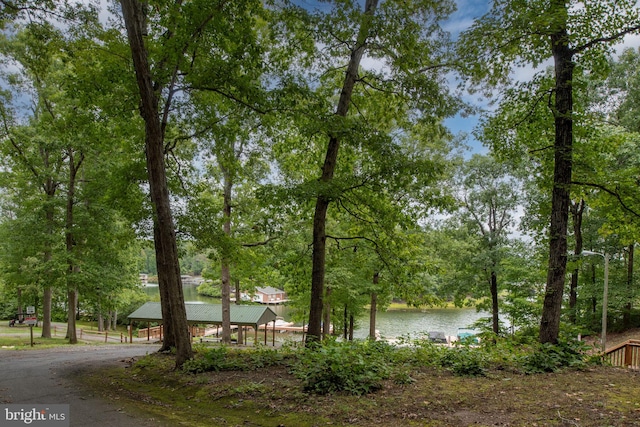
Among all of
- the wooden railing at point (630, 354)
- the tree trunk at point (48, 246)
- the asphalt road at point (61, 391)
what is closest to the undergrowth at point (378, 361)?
the asphalt road at point (61, 391)

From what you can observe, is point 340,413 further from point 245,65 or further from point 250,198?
point 250,198

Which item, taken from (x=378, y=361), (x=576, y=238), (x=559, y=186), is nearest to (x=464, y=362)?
(x=378, y=361)

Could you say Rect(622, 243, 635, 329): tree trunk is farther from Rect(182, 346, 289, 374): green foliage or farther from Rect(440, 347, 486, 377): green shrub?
Rect(182, 346, 289, 374): green foliage

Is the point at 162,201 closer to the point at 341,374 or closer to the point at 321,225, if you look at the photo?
the point at 321,225

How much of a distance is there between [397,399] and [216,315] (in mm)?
17541

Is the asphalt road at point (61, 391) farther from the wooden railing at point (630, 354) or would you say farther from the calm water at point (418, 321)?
the calm water at point (418, 321)

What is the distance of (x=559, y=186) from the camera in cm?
711

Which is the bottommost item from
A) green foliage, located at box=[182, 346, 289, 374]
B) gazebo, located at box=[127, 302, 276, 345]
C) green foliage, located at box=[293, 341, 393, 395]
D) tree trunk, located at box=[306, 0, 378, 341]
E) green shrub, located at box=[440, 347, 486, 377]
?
gazebo, located at box=[127, 302, 276, 345]

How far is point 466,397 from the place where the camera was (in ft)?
14.5

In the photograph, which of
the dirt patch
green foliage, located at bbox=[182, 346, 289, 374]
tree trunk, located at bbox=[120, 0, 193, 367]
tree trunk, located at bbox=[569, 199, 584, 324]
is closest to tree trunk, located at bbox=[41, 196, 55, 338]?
tree trunk, located at bbox=[120, 0, 193, 367]

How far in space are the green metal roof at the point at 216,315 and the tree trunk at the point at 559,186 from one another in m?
14.7

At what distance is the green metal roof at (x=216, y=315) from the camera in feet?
64.3

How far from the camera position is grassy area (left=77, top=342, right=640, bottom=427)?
3715 mm

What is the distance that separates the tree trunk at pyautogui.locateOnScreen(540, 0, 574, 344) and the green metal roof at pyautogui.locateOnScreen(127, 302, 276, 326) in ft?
48.3
